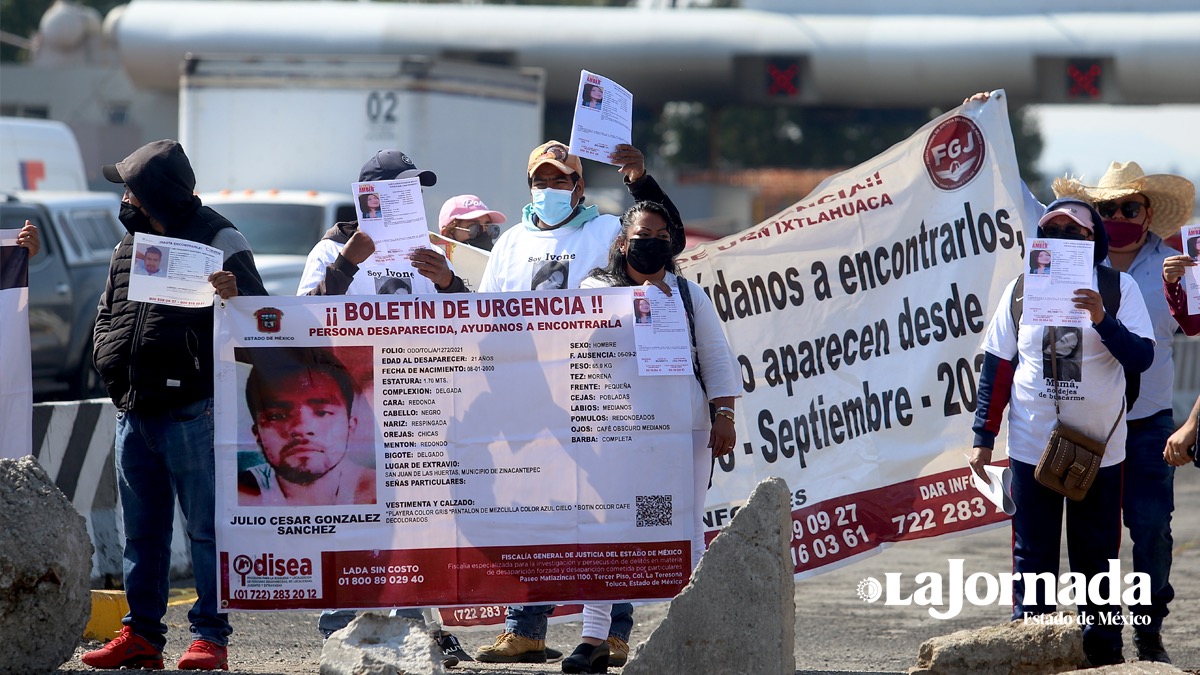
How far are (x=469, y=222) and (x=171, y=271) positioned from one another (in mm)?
2411

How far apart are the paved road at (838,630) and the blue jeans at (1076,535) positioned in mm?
800

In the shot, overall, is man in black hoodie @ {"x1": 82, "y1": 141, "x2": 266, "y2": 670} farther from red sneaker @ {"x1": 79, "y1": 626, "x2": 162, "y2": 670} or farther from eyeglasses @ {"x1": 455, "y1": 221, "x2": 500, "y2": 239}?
eyeglasses @ {"x1": 455, "y1": 221, "x2": 500, "y2": 239}

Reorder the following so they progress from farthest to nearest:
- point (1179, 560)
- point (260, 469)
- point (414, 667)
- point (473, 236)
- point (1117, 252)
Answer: point (1179, 560) → point (473, 236) → point (1117, 252) → point (260, 469) → point (414, 667)

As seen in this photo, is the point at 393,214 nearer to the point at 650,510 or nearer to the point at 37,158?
the point at 650,510

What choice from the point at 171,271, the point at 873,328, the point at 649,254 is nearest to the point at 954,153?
the point at 873,328

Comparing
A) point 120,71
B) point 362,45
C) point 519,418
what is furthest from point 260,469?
point 120,71

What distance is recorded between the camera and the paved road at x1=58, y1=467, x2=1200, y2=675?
257 inches

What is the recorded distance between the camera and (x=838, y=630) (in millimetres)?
7598

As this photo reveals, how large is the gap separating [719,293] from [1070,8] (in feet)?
71.8

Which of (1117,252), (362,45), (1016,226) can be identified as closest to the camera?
(1117,252)

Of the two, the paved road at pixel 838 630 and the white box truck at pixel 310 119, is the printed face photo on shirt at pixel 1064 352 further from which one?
the white box truck at pixel 310 119

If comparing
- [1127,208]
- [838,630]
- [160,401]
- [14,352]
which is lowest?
[838,630]

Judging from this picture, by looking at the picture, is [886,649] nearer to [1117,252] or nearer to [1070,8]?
[1117,252]

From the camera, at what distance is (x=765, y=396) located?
7.08 metres
